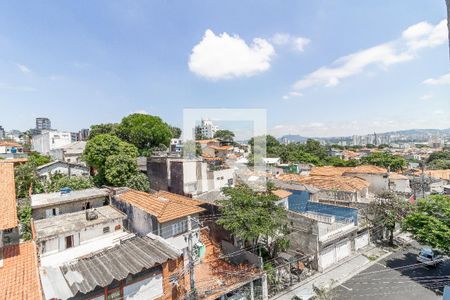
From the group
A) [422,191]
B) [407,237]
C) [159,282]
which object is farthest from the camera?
[422,191]

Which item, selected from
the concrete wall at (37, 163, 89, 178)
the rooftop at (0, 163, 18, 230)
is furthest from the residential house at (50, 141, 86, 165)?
the rooftop at (0, 163, 18, 230)

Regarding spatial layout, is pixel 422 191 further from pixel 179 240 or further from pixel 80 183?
pixel 80 183

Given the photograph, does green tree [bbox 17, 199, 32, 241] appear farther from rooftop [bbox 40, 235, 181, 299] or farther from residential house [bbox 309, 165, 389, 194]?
residential house [bbox 309, 165, 389, 194]

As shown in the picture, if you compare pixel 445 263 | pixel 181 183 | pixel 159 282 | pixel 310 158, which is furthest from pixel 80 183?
pixel 310 158

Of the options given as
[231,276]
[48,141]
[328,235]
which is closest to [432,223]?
[328,235]

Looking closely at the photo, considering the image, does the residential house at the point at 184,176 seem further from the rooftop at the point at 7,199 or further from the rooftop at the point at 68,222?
the rooftop at the point at 7,199

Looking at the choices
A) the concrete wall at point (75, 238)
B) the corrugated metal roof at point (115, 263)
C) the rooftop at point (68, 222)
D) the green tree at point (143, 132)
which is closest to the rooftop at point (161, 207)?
the rooftop at point (68, 222)

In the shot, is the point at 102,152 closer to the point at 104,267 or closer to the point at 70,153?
the point at 104,267
